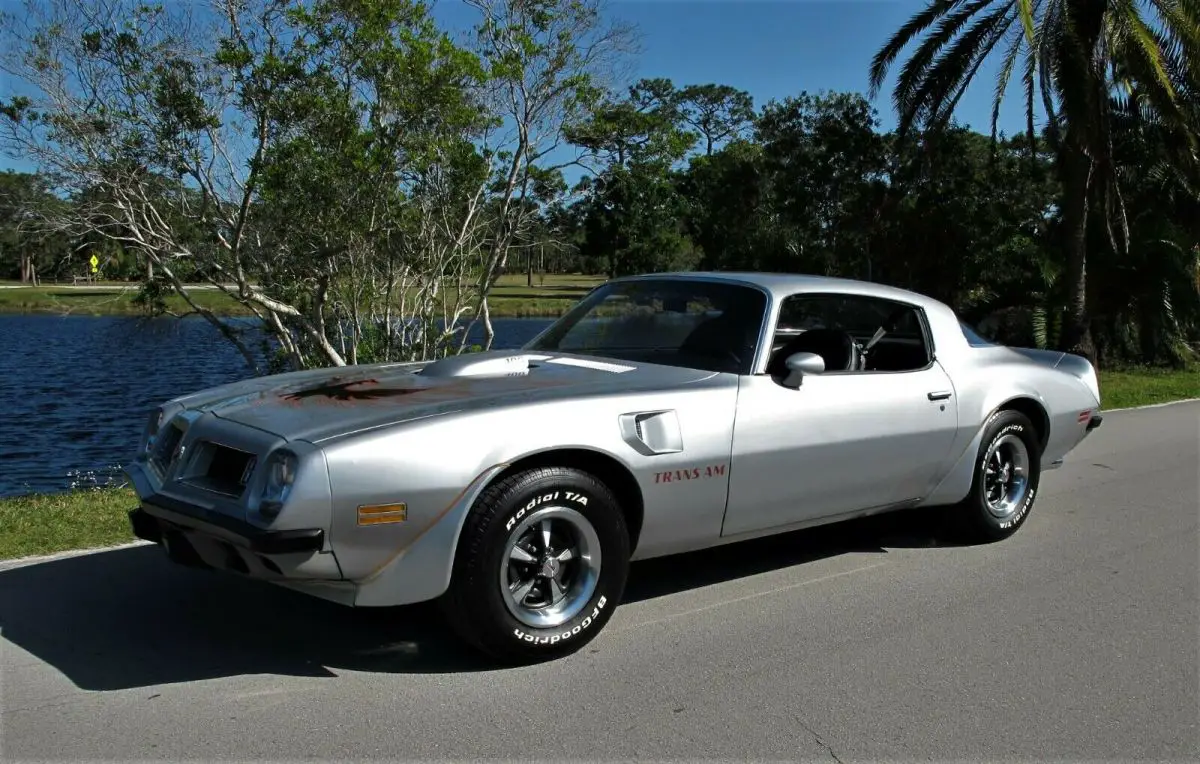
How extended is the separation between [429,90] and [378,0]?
1203mm

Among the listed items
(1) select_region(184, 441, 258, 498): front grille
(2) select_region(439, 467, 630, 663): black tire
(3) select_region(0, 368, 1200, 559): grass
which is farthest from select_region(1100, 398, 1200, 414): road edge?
(1) select_region(184, 441, 258, 498): front grille

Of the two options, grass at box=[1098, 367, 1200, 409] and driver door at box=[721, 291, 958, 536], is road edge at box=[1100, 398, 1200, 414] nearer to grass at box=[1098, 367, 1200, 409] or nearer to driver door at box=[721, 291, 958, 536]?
grass at box=[1098, 367, 1200, 409]

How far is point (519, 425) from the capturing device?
4.26 meters

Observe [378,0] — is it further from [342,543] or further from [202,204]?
[342,543]

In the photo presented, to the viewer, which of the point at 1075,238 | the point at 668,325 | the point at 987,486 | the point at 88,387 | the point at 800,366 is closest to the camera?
the point at 800,366

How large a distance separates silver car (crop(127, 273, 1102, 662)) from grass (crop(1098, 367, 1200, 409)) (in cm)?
816

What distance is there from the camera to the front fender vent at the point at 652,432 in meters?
4.58

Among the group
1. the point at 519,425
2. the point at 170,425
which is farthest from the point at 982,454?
the point at 170,425

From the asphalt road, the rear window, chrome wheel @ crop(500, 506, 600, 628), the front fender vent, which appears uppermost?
the rear window

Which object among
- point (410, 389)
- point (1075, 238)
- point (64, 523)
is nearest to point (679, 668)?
point (410, 389)

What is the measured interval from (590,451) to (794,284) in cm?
177

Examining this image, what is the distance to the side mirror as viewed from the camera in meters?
5.16

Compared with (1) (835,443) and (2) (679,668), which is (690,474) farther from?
(1) (835,443)

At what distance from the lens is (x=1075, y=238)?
1714 cm
